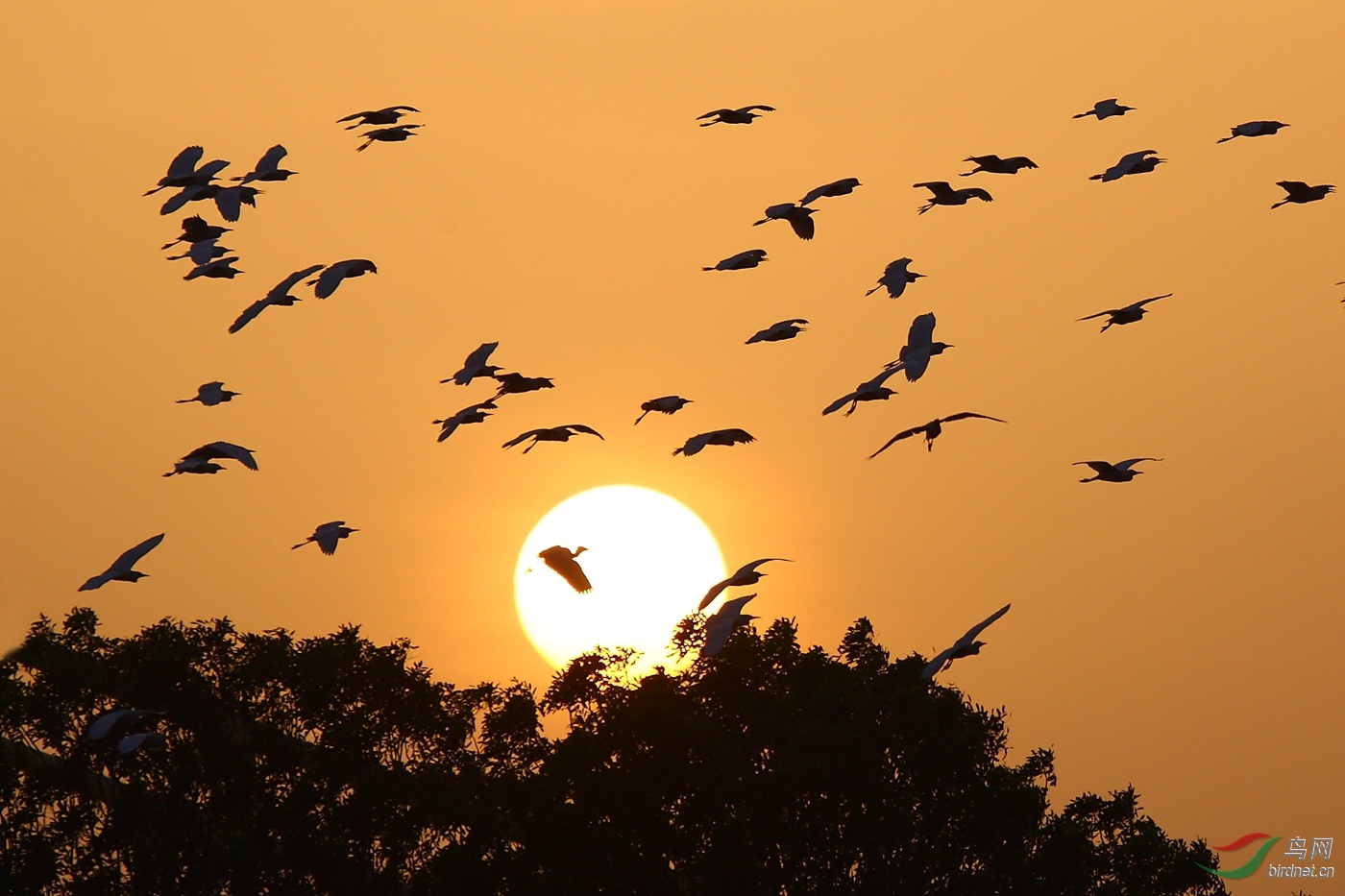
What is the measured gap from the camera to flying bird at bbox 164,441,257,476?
3272 cm

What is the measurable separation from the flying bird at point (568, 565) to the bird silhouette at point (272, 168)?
9.06 m

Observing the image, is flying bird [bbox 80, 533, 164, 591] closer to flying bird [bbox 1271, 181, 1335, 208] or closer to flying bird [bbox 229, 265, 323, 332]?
flying bird [bbox 229, 265, 323, 332]

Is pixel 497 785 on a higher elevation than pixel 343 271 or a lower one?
lower

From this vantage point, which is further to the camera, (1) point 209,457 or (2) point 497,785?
(2) point 497,785

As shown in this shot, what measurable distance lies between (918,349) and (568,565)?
848 centimetres

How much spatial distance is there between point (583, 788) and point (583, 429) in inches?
444

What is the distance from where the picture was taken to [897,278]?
35.8 meters

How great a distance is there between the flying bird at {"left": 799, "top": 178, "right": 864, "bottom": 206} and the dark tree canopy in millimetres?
13973

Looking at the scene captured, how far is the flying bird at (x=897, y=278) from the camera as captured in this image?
35156 millimetres

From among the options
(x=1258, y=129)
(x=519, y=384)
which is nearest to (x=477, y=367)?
(x=519, y=384)

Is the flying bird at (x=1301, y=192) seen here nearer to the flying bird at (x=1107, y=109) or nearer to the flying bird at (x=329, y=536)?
the flying bird at (x=1107, y=109)

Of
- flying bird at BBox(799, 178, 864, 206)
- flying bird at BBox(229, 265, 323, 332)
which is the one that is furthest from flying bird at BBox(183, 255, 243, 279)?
flying bird at BBox(799, 178, 864, 206)

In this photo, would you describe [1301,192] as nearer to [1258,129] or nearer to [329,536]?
[1258,129]

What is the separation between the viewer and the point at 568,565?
35125 mm
